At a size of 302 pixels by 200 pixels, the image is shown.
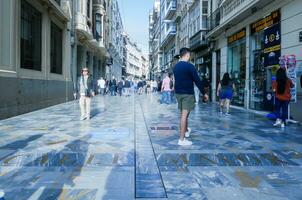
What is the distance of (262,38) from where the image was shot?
15156mm

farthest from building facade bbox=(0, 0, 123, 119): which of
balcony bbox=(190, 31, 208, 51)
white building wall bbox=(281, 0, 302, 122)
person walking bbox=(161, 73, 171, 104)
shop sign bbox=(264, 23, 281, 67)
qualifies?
shop sign bbox=(264, 23, 281, 67)

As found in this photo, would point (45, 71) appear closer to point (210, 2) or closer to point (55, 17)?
point (55, 17)

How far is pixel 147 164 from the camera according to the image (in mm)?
5645

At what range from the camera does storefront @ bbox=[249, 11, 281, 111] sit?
13.7 m

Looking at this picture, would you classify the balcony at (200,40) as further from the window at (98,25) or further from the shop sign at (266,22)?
the window at (98,25)

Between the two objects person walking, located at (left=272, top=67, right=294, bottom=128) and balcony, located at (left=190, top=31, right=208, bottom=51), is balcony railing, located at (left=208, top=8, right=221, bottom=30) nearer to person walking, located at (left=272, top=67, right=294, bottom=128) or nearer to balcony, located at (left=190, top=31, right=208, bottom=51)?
balcony, located at (left=190, top=31, right=208, bottom=51)

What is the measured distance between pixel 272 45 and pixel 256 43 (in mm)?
2199

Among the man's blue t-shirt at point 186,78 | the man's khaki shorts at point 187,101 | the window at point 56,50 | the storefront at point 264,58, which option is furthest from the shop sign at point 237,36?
the man's khaki shorts at point 187,101

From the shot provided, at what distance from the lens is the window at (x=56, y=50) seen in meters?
18.6

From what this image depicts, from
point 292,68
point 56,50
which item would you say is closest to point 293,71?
point 292,68

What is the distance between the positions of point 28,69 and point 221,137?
873cm

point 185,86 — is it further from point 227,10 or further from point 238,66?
point 227,10

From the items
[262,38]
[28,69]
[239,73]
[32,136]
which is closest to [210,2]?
[239,73]

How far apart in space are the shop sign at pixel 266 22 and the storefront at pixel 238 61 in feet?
4.82
